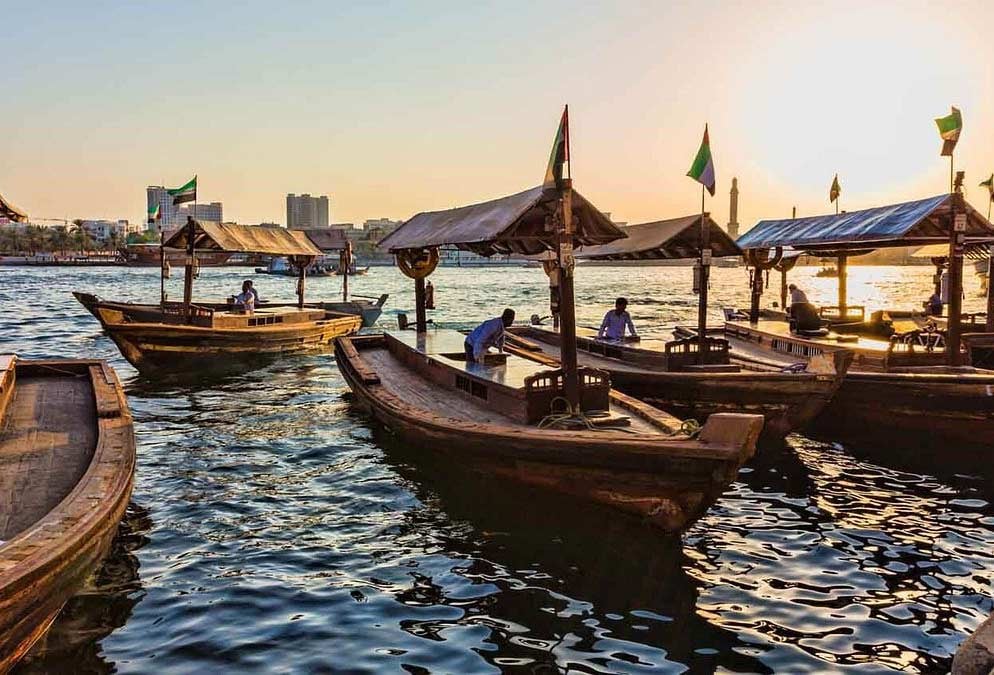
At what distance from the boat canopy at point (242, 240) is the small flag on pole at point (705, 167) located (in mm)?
14569

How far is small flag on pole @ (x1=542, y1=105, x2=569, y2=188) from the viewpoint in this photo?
10.4 meters

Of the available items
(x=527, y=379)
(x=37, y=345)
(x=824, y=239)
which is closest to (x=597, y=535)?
(x=527, y=379)

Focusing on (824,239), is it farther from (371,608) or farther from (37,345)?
(37,345)

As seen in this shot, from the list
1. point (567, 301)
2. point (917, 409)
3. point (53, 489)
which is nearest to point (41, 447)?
point (53, 489)

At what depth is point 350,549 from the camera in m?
9.27

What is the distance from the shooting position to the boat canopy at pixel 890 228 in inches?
594

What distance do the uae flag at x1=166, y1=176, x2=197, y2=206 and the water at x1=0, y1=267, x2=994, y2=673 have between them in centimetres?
1258

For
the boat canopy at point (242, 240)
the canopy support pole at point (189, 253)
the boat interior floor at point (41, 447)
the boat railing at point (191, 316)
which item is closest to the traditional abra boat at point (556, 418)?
the boat interior floor at point (41, 447)

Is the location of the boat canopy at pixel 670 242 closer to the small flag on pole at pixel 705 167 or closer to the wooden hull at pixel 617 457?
the small flag on pole at pixel 705 167

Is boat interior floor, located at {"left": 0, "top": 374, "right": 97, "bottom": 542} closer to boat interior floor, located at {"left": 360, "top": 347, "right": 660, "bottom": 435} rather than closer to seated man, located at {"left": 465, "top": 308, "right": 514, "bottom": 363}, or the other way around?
boat interior floor, located at {"left": 360, "top": 347, "right": 660, "bottom": 435}

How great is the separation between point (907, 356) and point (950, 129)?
437 centimetres

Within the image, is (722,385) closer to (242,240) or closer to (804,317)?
(804,317)

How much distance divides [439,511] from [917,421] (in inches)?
330

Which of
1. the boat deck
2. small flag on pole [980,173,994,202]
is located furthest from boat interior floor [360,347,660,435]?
small flag on pole [980,173,994,202]
